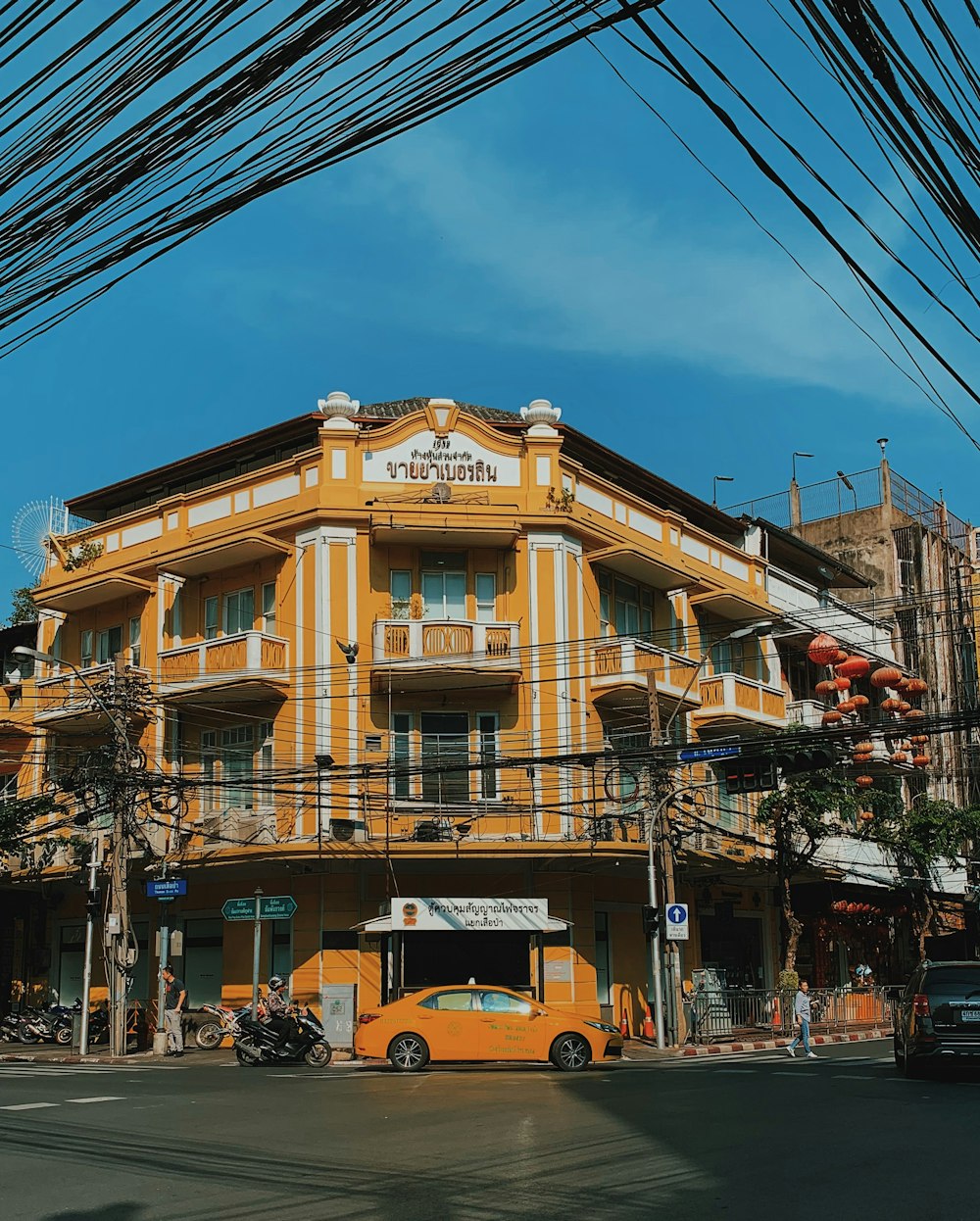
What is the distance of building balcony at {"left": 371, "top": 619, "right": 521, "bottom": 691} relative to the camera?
2986cm

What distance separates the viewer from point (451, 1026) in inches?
824

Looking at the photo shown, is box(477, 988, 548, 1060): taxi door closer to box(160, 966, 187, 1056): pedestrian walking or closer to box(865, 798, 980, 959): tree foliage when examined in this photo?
box(160, 966, 187, 1056): pedestrian walking

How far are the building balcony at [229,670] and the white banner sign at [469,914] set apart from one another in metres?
6.03

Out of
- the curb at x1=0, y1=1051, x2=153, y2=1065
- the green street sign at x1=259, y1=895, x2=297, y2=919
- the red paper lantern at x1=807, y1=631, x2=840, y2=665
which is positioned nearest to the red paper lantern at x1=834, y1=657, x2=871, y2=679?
the red paper lantern at x1=807, y1=631, x2=840, y2=665

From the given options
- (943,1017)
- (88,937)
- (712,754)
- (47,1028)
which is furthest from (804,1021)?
(47,1028)

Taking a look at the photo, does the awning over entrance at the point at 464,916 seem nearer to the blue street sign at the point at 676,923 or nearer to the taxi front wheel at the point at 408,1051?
the blue street sign at the point at 676,923

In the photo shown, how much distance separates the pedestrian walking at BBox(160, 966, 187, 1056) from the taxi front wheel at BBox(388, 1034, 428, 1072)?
7515 millimetres

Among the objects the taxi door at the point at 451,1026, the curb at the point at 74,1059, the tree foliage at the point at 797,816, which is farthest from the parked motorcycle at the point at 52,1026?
the tree foliage at the point at 797,816

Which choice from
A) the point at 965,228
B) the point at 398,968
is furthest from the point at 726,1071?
the point at 965,228

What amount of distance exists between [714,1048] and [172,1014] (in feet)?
35.0

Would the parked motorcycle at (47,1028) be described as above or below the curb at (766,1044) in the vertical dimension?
above

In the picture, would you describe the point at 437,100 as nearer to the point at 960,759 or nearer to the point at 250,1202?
the point at 250,1202

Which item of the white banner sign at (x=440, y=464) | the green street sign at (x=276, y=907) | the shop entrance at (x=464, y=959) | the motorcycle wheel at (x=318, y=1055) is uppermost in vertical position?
the white banner sign at (x=440, y=464)

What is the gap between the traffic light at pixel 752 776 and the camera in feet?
80.5
